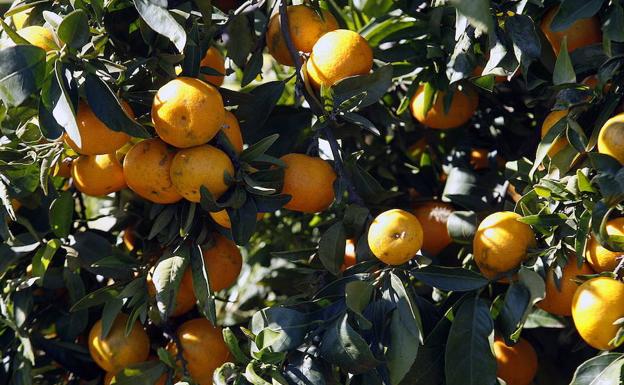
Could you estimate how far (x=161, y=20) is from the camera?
1157mm

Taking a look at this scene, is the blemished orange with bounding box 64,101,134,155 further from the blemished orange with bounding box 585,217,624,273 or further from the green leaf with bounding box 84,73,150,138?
the blemished orange with bounding box 585,217,624,273

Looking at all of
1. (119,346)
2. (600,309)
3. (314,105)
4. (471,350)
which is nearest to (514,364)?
(471,350)

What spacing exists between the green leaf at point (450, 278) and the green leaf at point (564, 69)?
321 millimetres

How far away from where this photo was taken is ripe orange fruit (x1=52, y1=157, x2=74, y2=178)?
1.36 meters

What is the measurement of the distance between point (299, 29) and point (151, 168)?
368 mm

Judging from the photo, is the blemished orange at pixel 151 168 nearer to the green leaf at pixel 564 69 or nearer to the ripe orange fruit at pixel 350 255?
the ripe orange fruit at pixel 350 255

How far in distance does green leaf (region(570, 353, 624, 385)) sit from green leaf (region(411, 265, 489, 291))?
7.8 inches

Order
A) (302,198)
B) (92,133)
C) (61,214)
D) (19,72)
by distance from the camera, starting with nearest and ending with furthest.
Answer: (19,72), (92,133), (302,198), (61,214)

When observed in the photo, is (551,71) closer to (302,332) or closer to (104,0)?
(302,332)

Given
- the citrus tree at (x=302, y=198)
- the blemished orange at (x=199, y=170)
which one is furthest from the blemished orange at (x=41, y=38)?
the blemished orange at (x=199, y=170)

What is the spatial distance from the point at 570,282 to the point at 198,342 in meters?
0.64

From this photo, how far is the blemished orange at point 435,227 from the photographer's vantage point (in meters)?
1.48

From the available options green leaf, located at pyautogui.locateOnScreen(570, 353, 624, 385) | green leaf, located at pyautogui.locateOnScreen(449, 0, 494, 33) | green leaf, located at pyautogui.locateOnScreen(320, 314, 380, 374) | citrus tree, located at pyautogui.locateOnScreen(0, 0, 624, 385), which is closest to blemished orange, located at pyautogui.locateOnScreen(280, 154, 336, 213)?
citrus tree, located at pyautogui.locateOnScreen(0, 0, 624, 385)

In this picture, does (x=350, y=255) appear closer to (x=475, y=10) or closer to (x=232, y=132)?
(x=232, y=132)
